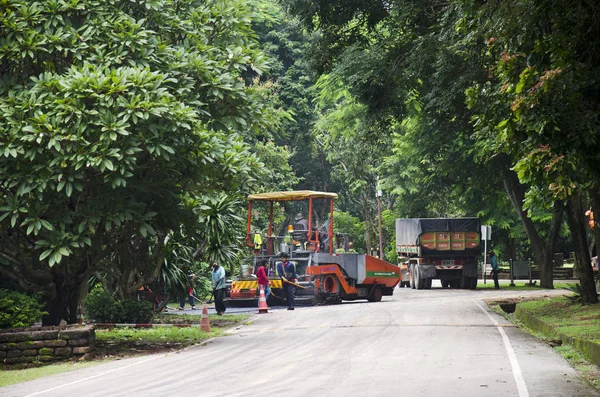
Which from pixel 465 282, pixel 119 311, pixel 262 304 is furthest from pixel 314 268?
pixel 465 282

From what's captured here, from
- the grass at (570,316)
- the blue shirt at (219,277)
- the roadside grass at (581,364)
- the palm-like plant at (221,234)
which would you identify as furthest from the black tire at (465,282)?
the roadside grass at (581,364)

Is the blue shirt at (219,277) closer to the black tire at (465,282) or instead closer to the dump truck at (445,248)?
the dump truck at (445,248)

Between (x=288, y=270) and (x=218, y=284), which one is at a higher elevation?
(x=288, y=270)

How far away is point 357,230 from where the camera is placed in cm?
6375

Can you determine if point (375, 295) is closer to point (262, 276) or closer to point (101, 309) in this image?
point (262, 276)

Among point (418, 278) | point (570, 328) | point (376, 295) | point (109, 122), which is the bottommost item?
point (570, 328)

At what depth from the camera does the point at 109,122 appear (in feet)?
50.9

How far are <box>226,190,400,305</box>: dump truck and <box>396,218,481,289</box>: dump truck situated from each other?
7837 mm

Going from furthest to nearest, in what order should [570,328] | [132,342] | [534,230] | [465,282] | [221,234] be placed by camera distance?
[465,282]
[534,230]
[221,234]
[132,342]
[570,328]

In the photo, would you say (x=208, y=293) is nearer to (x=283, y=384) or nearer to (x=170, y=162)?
(x=170, y=162)

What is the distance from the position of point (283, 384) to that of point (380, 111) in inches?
560

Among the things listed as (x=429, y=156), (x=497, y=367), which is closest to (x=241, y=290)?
(x=429, y=156)

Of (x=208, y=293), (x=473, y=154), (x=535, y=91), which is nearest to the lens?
(x=535, y=91)

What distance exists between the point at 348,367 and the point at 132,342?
7145mm
